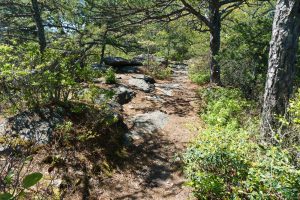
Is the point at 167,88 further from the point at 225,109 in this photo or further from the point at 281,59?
the point at 281,59

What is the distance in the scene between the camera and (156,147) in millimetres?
6898

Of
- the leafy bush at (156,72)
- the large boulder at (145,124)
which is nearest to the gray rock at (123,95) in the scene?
the large boulder at (145,124)

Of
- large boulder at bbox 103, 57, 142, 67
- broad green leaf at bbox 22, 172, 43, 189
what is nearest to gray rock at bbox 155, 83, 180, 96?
large boulder at bbox 103, 57, 142, 67

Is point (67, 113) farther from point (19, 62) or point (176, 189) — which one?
point (176, 189)

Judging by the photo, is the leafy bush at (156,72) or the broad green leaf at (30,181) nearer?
the broad green leaf at (30,181)

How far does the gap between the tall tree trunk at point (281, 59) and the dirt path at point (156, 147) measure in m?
1.59

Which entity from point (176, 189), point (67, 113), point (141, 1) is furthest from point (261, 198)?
point (141, 1)

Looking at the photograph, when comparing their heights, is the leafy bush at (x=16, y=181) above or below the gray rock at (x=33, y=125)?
above

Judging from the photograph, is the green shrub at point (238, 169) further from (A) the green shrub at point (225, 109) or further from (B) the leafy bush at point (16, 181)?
(B) the leafy bush at point (16, 181)

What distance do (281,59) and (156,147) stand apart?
137 inches

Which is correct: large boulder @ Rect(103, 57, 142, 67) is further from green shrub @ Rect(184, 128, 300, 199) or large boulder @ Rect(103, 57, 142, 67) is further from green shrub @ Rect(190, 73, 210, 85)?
green shrub @ Rect(184, 128, 300, 199)

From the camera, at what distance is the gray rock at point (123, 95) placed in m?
9.41

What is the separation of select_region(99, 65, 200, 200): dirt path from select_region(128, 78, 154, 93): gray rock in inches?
19.1

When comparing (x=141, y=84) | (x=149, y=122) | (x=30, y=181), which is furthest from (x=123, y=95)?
(x=30, y=181)
